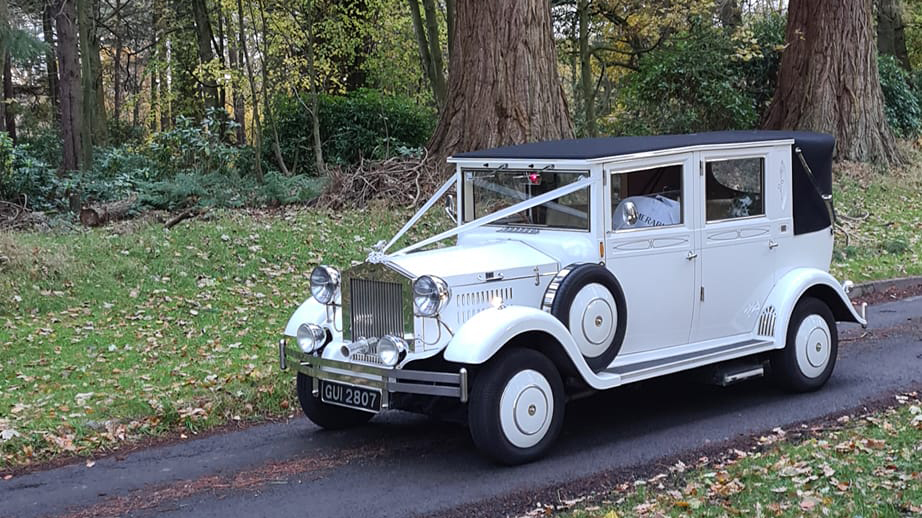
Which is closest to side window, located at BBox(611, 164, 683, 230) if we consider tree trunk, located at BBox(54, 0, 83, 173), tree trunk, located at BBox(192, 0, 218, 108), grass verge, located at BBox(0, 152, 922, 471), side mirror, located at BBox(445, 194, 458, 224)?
side mirror, located at BBox(445, 194, 458, 224)

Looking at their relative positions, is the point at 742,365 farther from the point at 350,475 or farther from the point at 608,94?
the point at 608,94

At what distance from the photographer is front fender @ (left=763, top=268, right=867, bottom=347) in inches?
324

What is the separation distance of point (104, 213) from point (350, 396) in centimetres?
1075

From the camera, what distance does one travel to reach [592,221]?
24.5 feet

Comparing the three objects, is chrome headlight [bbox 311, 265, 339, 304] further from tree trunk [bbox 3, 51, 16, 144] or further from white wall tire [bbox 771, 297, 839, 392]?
tree trunk [bbox 3, 51, 16, 144]

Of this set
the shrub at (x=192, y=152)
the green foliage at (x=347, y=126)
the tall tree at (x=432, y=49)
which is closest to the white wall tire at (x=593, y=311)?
the shrub at (x=192, y=152)

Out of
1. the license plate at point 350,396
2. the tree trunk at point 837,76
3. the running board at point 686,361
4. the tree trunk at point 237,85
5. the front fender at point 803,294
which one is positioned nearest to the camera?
the license plate at point 350,396

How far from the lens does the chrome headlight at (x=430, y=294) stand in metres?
6.70

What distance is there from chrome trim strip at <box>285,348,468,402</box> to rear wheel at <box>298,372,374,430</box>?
1.66 ft

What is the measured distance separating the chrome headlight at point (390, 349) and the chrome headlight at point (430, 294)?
249mm

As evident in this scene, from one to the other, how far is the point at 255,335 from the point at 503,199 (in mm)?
3583

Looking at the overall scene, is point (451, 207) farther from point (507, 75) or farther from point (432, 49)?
point (432, 49)

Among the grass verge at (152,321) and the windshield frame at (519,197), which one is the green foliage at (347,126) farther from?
the windshield frame at (519,197)

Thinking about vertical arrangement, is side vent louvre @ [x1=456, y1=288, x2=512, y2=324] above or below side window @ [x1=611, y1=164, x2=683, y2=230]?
below
